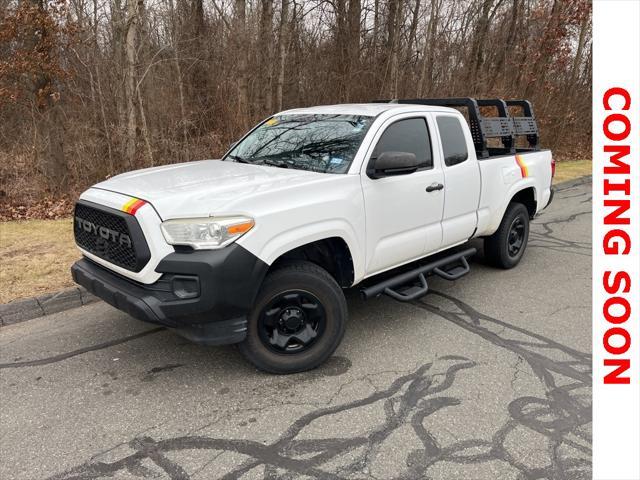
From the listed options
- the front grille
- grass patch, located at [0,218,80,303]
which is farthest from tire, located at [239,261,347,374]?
grass patch, located at [0,218,80,303]

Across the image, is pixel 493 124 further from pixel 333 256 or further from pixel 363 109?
pixel 333 256

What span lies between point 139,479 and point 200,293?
1.04m

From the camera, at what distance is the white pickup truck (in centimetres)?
300

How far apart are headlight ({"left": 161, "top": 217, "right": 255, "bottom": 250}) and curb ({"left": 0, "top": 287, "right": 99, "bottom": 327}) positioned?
7.73 ft

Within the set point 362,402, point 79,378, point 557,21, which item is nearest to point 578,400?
point 362,402

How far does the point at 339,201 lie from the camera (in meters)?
3.52

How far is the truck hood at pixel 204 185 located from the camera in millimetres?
3033

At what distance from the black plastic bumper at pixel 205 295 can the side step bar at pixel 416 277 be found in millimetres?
1216

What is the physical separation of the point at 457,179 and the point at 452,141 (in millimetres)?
409

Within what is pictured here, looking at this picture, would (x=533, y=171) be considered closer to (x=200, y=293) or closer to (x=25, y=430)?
(x=200, y=293)

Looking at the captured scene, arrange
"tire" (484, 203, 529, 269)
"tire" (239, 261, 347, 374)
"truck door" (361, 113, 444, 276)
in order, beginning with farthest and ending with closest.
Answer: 1. "tire" (484, 203, 529, 269)
2. "truck door" (361, 113, 444, 276)
3. "tire" (239, 261, 347, 374)

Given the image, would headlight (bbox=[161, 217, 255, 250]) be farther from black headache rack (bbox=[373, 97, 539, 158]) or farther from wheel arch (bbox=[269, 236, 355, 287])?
black headache rack (bbox=[373, 97, 539, 158])

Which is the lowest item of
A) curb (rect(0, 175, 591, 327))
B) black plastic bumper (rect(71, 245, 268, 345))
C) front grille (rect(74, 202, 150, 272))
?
curb (rect(0, 175, 591, 327))

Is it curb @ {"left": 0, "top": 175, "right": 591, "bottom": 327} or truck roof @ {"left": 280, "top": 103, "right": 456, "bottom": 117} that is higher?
truck roof @ {"left": 280, "top": 103, "right": 456, "bottom": 117}
